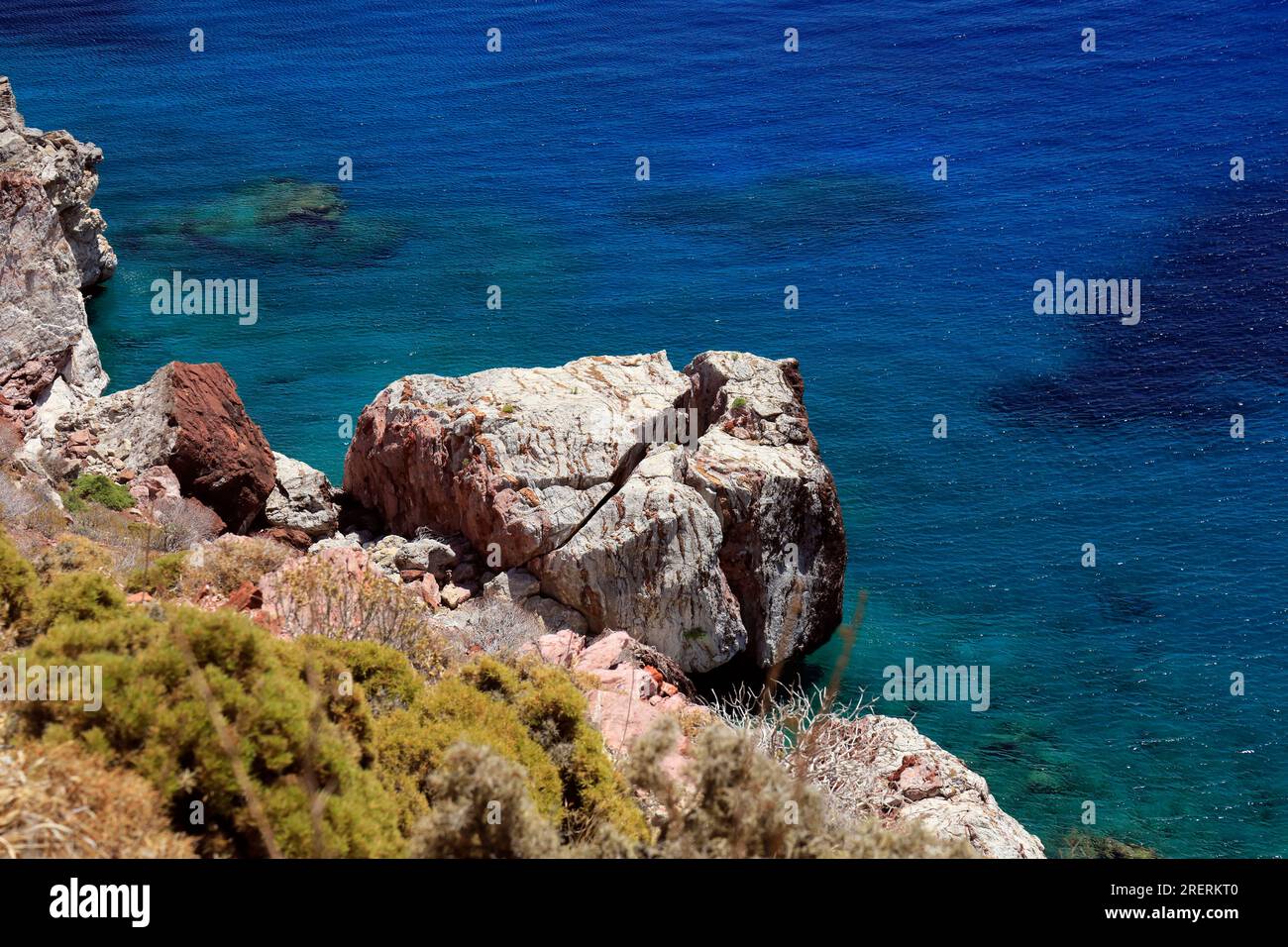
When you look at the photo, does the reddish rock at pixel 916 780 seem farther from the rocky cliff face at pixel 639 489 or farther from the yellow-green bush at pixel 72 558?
the yellow-green bush at pixel 72 558

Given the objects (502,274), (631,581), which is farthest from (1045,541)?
(502,274)

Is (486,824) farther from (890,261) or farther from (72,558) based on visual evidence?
(890,261)

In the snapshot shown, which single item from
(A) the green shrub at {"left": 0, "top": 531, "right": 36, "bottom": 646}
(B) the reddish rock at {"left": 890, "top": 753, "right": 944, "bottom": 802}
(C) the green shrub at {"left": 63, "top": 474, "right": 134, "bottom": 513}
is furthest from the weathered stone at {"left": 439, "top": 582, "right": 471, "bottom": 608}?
(A) the green shrub at {"left": 0, "top": 531, "right": 36, "bottom": 646}

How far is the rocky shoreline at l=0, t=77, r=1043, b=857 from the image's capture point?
18000 millimetres

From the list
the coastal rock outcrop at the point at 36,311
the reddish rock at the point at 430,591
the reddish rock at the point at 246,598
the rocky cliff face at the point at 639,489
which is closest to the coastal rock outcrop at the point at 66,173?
the coastal rock outcrop at the point at 36,311

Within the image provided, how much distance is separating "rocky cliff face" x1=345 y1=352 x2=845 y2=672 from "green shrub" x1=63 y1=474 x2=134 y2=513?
4.10 m

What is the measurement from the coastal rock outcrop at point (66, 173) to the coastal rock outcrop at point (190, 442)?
1042cm

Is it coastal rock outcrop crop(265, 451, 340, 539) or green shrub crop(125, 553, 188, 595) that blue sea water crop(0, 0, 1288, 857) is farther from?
green shrub crop(125, 553, 188, 595)

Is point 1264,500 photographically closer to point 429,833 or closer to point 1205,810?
point 1205,810

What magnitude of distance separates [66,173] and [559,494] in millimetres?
22141

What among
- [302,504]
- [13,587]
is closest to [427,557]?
[302,504]

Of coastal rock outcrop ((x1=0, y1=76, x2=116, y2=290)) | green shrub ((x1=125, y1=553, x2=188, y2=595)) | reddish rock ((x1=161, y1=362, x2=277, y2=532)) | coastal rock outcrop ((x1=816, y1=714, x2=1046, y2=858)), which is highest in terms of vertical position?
coastal rock outcrop ((x1=0, y1=76, x2=116, y2=290))

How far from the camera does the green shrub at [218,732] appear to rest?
24.1ft

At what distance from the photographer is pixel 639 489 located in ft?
60.1
